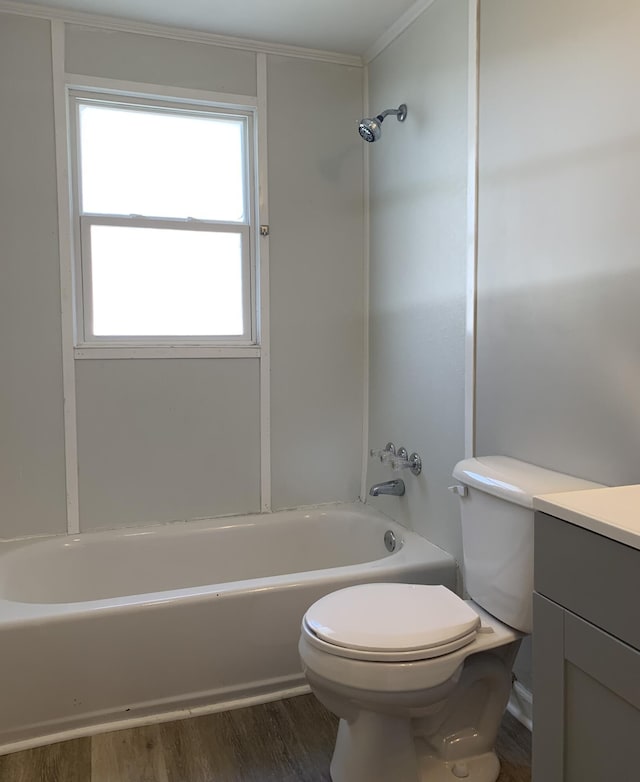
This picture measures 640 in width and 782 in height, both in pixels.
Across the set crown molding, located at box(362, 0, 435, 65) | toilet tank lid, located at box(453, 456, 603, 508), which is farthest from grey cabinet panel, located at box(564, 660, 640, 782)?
crown molding, located at box(362, 0, 435, 65)

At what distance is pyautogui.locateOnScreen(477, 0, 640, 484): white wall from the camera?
1421 mm

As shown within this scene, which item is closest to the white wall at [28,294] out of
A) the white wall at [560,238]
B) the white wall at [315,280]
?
the white wall at [315,280]

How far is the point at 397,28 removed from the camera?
94.0 inches

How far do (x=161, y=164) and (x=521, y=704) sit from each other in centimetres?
241

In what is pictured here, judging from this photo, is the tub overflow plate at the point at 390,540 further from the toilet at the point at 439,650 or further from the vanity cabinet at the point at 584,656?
the vanity cabinet at the point at 584,656

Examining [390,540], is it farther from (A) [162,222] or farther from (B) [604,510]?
(A) [162,222]

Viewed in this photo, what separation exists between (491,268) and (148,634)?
154cm

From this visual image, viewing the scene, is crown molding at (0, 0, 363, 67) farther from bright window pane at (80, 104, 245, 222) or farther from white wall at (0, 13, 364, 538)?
bright window pane at (80, 104, 245, 222)

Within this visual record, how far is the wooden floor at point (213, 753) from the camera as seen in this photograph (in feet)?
5.42

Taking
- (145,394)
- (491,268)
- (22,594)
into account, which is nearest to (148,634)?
(22,594)

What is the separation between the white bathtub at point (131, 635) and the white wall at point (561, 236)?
2.45ft

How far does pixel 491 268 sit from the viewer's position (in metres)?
1.91

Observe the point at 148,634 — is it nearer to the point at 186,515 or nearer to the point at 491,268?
the point at 186,515

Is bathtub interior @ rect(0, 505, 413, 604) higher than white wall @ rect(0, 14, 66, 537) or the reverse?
the reverse
